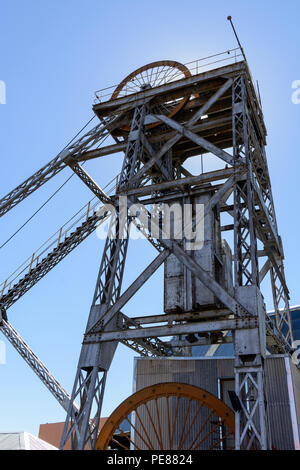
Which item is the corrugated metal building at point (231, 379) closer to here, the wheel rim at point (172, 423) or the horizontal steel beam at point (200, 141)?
the wheel rim at point (172, 423)

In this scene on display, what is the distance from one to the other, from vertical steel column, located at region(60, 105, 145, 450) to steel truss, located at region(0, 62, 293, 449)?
0.10ft

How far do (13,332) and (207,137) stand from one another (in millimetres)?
14812

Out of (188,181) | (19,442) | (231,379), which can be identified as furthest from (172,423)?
(188,181)

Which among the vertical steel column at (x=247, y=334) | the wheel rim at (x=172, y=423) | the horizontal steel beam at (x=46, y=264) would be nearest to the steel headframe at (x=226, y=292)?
the vertical steel column at (x=247, y=334)

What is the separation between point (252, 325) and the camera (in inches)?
423

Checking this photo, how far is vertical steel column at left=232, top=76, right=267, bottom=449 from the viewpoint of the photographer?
9836 millimetres

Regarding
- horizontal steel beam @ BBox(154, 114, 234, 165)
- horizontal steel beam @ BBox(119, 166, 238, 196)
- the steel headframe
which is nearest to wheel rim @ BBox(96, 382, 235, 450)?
the steel headframe

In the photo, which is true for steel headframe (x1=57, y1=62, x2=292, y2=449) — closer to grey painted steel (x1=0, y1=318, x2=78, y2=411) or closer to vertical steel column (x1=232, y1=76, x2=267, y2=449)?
vertical steel column (x1=232, y1=76, x2=267, y2=449)

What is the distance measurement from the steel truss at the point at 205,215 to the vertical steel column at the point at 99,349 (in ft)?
0.10

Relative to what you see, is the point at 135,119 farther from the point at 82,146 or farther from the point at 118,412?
the point at 118,412

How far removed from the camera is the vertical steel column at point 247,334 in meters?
9.84

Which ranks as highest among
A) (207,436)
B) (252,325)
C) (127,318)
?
(127,318)

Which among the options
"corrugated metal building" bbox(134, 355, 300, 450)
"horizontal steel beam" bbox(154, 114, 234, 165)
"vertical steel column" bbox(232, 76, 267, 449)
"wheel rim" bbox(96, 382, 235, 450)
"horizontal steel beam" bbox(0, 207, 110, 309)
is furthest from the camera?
"horizontal steel beam" bbox(0, 207, 110, 309)
